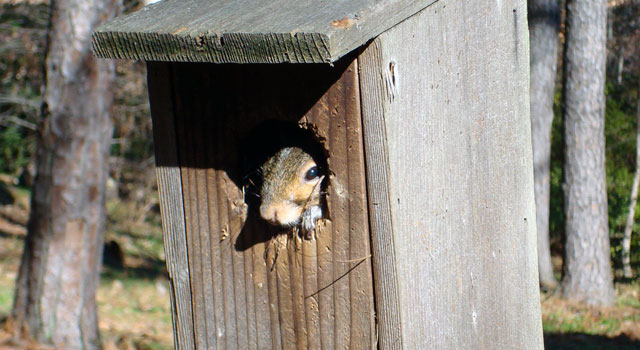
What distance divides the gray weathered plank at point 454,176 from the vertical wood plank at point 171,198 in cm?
60

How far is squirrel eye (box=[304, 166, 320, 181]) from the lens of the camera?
6.06ft

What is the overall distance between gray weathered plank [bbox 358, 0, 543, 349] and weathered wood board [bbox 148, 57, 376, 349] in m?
0.07

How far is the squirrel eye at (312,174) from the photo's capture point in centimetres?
185

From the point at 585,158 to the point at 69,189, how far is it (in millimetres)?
5536

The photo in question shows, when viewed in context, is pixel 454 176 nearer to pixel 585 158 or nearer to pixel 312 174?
pixel 312 174

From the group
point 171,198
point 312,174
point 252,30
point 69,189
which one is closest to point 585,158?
point 69,189

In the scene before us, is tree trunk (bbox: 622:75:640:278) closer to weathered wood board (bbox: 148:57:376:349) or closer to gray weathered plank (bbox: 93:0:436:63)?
weathered wood board (bbox: 148:57:376:349)

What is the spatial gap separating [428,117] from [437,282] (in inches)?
16.5

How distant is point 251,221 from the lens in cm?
187

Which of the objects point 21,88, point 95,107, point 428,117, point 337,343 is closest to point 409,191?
point 428,117

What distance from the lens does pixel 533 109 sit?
26.4ft

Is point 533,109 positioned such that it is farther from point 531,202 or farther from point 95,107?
point 531,202

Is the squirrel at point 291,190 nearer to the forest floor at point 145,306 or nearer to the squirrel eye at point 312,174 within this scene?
the squirrel eye at point 312,174

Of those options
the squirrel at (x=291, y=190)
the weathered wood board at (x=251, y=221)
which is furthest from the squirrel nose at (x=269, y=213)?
the weathered wood board at (x=251, y=221)
